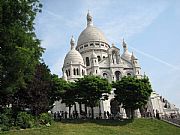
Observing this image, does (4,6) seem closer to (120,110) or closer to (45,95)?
(45,95)

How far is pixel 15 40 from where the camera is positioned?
2172 centimetres

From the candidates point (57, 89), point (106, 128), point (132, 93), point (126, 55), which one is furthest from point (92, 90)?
point (126, 55)

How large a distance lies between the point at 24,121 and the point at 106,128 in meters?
10.2

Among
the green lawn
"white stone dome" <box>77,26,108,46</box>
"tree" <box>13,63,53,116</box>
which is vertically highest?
"white stone dome" <box>77,26,108,46</box>

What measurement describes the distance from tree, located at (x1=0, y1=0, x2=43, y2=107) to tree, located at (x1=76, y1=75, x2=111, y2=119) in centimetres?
2193

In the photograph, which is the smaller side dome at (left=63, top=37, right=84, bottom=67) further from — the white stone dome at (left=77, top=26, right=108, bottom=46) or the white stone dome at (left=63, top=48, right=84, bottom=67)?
the white stone dome at (left=77, top=26, right=108, bottom=46)

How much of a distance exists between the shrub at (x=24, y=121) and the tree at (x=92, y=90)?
1334 centimetres

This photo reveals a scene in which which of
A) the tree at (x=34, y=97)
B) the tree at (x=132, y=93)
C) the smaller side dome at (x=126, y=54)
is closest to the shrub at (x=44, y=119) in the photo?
the tree at (x=34, y=97)

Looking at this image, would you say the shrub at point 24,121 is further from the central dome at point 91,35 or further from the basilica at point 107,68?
the central dome at point 91,35

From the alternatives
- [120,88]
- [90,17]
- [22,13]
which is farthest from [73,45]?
[22,13]

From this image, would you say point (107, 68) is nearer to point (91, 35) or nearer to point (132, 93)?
point (91, 35)

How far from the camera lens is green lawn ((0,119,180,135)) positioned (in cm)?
3084

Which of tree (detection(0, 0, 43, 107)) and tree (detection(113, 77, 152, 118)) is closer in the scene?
tree (detection(0, 0, 43, 107))

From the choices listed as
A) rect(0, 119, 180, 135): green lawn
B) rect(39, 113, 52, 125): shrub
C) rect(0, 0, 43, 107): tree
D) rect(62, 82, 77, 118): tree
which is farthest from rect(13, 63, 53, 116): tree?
rect(0, 0, 43, 107): tree
